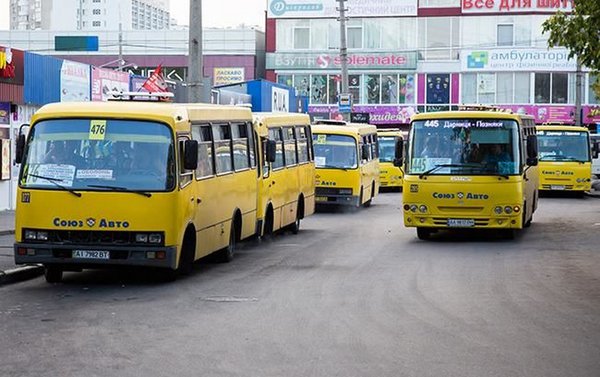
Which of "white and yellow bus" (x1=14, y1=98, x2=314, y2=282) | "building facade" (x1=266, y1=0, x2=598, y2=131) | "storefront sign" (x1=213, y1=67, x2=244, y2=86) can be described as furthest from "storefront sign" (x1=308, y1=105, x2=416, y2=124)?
"white and yellow bus" (x1=14, y1=98, x2=314, y2=282)

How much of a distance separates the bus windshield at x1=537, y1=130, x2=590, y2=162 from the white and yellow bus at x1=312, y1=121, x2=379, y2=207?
9.67 meters

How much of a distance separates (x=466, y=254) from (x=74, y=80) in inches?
564

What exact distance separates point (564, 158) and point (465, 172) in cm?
1956

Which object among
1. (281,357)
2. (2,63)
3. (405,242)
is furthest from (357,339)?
(2,63)

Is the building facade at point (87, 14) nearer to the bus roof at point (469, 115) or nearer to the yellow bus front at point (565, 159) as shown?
the yellow bus front at point (565, 159)

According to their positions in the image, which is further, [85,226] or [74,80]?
[74,80]

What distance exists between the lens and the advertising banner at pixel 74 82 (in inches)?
1170

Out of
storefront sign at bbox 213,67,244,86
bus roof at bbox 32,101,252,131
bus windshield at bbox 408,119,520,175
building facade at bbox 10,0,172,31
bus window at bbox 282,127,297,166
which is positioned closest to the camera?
bus roof at bbox 32,101,252,131

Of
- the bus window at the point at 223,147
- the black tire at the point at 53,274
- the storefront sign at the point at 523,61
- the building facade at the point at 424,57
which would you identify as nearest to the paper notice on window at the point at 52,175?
the black tire at the point at 53,274

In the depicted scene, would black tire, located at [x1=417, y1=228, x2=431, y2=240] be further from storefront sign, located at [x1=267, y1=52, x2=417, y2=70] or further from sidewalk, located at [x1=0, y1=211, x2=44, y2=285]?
storefront sign, located at [x1=267, y1=52, x2=417, y2=70]

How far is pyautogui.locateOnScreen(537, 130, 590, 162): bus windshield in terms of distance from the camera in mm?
40406

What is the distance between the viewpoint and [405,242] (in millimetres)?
22312

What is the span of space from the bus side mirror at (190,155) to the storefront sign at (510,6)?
5921 centimetres

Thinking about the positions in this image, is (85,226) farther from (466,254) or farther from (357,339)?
(466,254)
